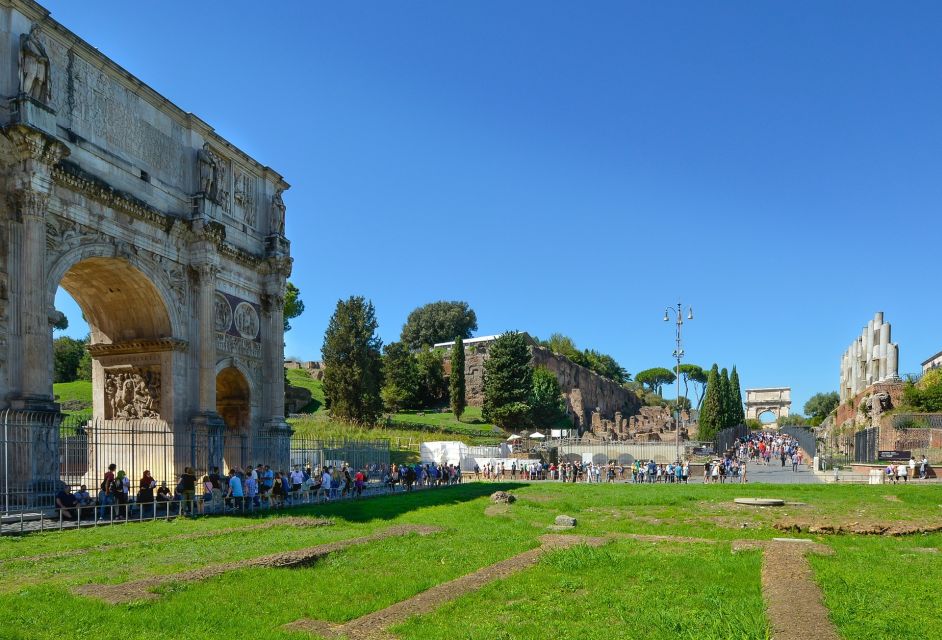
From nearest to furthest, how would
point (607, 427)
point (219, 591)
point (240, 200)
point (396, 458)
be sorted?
point (219, 591), point (240, 200), point (396, 458), point (607, 427)

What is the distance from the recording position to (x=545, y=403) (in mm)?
60594

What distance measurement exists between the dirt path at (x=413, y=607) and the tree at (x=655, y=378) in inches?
4829

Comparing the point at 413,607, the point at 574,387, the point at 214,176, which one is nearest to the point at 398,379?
the point at 574,387

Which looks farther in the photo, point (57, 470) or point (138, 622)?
point (57, 470)

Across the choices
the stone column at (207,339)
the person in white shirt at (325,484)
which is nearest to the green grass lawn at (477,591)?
the person in white shirt at (325,484)

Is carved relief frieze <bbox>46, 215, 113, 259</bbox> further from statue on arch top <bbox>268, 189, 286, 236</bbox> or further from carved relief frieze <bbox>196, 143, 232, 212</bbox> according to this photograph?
statue on arch top <bbox>268, 189, 286, 236</bbox>

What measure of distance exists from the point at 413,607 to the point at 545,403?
53.8 m

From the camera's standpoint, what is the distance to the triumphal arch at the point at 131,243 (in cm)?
1692

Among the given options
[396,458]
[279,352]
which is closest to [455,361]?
[396,458]

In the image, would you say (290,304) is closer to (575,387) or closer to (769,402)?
(575,387)

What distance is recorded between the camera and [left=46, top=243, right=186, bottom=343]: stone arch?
64.8 ft

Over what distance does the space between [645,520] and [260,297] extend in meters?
16.6

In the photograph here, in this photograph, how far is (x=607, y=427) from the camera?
243 feet

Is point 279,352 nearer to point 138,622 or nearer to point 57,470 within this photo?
point 57,470
